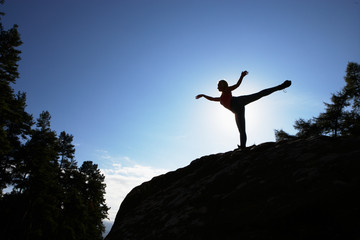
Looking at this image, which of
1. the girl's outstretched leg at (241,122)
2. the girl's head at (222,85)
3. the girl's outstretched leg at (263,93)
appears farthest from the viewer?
the girl's head at (222,85)

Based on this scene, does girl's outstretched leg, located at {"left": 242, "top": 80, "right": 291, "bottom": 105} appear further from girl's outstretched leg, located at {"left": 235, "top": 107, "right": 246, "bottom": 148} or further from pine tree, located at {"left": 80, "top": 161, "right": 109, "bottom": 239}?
pine tree, located at {"left": 80, "top": 161, "right": 109, "bottom": 239}

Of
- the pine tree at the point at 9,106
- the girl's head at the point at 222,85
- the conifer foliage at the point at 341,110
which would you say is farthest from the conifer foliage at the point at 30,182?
the conifer foliage at the point at 341,110

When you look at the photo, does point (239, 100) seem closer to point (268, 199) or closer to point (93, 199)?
point (268, 199)

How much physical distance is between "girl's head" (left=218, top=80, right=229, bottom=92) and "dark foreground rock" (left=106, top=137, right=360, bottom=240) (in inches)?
100

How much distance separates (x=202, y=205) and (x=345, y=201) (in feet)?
6.33

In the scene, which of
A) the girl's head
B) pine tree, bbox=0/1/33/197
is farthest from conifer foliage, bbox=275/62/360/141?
pine tree, bbox=0/1/33/197

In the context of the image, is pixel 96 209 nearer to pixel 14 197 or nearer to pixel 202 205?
pixel 14 197

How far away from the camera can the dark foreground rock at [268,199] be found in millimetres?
2033

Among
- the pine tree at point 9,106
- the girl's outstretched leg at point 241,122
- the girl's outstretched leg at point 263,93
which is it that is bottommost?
the girl's outstretched leg at point 241,122

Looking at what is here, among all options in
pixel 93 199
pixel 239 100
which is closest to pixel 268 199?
pixel 239 100

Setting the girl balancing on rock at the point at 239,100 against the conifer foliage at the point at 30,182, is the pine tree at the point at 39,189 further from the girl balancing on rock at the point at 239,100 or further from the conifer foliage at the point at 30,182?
the girl balancing on rock at the point at 239,100

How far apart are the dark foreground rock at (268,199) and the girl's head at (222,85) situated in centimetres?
255

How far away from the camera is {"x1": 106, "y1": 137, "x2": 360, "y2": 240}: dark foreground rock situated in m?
2.03

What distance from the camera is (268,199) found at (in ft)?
8.36
